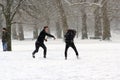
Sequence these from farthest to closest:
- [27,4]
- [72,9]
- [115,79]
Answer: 1. [72,9]
2. [27,4]
3. [115,79]

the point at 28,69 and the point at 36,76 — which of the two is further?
the point at 28,69

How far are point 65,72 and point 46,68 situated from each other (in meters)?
1.49

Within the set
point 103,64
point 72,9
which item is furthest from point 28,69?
point 72,9

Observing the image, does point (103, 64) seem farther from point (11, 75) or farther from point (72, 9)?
point (72, 9)

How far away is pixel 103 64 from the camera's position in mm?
15617

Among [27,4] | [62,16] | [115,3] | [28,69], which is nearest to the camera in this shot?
[28,69]

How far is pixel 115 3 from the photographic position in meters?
47.8

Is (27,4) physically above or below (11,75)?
above

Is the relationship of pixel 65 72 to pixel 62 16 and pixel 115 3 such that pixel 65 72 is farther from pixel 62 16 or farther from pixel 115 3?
pixel 115 3

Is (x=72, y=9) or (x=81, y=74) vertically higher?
(x=72, y=9)

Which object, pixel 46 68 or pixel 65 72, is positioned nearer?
pixel 65 72

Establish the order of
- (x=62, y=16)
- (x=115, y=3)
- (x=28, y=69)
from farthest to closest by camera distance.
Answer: (x=115, y=3) < (x=62, y=16) < (x=28, y=69)

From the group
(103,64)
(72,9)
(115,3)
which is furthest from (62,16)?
(103,64)

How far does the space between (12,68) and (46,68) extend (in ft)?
4.39
